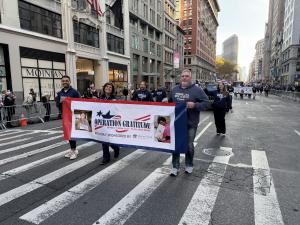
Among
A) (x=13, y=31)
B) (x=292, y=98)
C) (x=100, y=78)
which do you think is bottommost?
(x=292, y=98)

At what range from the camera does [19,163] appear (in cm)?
634

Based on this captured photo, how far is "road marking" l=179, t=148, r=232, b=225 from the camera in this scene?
365cm

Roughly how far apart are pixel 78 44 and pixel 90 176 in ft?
81.5

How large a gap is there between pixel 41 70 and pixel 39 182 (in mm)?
19973

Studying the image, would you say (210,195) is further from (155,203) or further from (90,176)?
→ (90,176)

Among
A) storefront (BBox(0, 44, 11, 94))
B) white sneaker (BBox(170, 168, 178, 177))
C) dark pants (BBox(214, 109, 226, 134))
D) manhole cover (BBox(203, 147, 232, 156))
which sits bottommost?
manhole cover (BBox(203, 147, 232, 156))

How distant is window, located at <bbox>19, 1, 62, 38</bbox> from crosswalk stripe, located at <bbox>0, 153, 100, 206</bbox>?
747 inches

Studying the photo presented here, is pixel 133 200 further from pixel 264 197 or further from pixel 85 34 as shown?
pixel 85 34

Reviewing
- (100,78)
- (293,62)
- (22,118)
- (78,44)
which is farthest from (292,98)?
(293,62)

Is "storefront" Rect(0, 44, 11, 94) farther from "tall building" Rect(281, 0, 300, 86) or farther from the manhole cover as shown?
"tall building" Rect(281, 0, 300, 86)

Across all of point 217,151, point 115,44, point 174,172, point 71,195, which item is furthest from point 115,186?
point 115,44

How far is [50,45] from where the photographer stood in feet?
77.8

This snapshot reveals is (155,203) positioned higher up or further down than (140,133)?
further down

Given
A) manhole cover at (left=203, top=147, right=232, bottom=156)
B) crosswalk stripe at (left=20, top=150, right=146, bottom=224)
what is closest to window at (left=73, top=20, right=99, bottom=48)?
manhole cover at (left=203, top=147, right=232, bottom=156)
